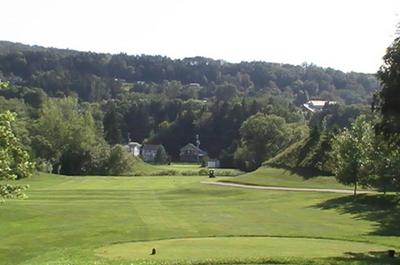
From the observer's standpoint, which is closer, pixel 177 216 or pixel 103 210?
pixel 177 216

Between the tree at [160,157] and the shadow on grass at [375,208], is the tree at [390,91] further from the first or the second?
the tree at [160,157]

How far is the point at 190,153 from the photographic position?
187 metres

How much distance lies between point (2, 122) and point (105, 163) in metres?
94.8

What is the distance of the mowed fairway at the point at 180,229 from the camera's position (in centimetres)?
2692

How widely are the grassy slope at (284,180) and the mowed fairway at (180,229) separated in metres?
10.7

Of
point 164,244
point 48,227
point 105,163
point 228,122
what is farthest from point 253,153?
point 164,244

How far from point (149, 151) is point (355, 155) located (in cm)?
13094

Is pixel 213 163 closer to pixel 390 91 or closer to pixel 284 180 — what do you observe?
pixel 284 180

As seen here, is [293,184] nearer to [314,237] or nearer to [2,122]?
[314,237]

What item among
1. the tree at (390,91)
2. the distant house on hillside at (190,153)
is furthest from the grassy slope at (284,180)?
the distant house on hillside at (190,153)

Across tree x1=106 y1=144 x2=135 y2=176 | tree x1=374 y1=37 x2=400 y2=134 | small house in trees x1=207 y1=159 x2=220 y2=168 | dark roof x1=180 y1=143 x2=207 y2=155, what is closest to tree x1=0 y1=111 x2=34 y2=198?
tree x1=374 y1=37 x2=400 y2=134

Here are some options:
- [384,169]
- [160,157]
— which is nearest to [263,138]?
[160,157]

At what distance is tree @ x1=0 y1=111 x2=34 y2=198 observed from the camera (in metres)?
24.5

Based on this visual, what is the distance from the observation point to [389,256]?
24984 mm
